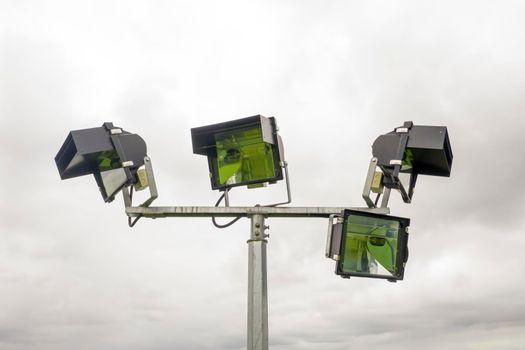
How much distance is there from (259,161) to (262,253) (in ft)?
3.33

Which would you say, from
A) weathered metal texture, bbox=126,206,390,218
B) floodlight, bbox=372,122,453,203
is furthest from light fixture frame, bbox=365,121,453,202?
weathered metal texture, bbox=126,206,390,218

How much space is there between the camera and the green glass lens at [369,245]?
20.2 feet

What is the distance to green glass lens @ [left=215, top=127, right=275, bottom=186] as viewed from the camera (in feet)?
21.0

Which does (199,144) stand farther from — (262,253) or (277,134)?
(262,253)

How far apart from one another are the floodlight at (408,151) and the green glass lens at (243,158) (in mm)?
1289

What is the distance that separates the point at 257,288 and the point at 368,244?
4.20 feet

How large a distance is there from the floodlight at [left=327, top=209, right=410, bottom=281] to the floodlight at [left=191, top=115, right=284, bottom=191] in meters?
0.92

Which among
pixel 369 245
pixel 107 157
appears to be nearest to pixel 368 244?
pixel 369 245

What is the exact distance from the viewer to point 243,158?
6.56m

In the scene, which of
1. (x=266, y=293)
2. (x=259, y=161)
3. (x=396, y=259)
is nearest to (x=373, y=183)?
(x=396, y=259)

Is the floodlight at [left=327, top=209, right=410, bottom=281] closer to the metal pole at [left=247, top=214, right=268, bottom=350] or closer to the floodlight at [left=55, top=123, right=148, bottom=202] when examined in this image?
the metal pole at [left=247, top=214, right=268, bottom=350]

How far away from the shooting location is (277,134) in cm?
641

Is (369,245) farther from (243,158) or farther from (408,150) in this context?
(243,158)

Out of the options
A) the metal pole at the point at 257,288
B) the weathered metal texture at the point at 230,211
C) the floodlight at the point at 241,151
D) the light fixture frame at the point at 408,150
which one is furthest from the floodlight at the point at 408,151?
the metal pole at the point at 257,288
